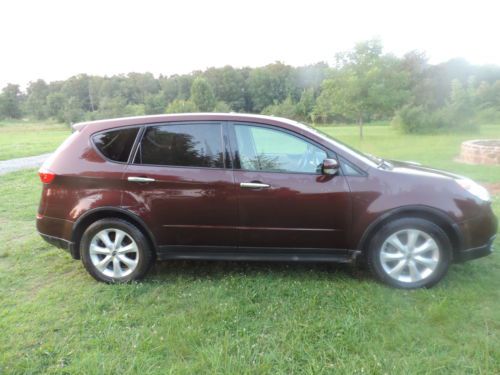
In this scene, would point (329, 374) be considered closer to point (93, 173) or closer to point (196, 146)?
point (196, 146)

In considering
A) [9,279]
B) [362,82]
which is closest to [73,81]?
[362,82]

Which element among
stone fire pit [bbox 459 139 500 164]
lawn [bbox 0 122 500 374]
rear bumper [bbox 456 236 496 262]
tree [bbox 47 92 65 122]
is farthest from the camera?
tree [bbox 47 92 65 122]

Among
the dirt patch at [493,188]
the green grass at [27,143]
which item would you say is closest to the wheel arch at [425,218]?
the dirt patch at [493,188]

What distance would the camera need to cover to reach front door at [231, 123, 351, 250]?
3445 millimetres

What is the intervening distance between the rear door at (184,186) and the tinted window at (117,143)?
0.12 metres

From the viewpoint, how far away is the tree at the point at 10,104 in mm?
70688

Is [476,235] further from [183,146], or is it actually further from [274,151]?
[183,146]

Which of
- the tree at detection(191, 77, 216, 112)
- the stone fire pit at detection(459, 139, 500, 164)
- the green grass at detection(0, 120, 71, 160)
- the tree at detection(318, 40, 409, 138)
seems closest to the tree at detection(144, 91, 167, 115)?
the tree at detection(191, 77, 216, 112)

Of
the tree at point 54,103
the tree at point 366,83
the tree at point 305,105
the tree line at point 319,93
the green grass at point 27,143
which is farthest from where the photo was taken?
the tree at point 54,103

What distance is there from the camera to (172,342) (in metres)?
2.73

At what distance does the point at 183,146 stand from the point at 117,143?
65cm

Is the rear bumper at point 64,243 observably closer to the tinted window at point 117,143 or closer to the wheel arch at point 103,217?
the wheel arch at point 103,217

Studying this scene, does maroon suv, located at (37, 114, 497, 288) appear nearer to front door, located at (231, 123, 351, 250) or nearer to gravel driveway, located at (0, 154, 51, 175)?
front door, located at (231, 123, 351, 250)

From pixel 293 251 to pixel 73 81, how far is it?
82.1 metres
